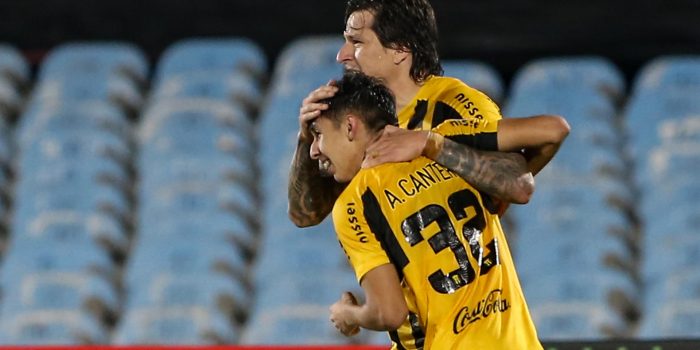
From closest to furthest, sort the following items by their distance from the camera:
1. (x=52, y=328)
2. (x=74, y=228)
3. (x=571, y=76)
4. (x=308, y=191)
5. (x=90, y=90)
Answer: (x=308, y=191) → (x=52, y=328) → (x=74, y=228) → (x=571, y=76) → (x=90, y=90)

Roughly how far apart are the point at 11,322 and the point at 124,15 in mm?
2304

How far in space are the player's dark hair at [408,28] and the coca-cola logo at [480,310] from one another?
539 mm

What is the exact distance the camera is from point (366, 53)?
3.58 m

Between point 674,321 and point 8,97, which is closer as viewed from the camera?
point 674,321

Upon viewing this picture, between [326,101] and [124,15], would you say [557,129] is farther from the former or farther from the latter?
[124,15]

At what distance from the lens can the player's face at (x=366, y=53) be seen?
3576 millimetres

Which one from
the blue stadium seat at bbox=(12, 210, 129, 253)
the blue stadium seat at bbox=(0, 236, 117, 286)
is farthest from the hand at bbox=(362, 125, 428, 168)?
the blue stadium seat at bbox=(12, 210, 129, 253)

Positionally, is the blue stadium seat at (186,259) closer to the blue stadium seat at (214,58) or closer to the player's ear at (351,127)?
the blue stadium seat at (214,58)

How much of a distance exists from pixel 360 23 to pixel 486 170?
455 mm

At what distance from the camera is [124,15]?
8.48 metres

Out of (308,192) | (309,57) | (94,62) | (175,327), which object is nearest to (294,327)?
(175,327)

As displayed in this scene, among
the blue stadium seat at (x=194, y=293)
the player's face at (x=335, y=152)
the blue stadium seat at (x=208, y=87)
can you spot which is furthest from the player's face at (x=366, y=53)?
the blue stadium seat at (x=208, y=87)

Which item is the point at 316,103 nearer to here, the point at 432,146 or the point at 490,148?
the point at 432,146

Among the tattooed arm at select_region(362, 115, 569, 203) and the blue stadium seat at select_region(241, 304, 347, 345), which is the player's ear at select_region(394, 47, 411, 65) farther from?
the blue stadium seat at select_region(241, 304, 347, 345)
